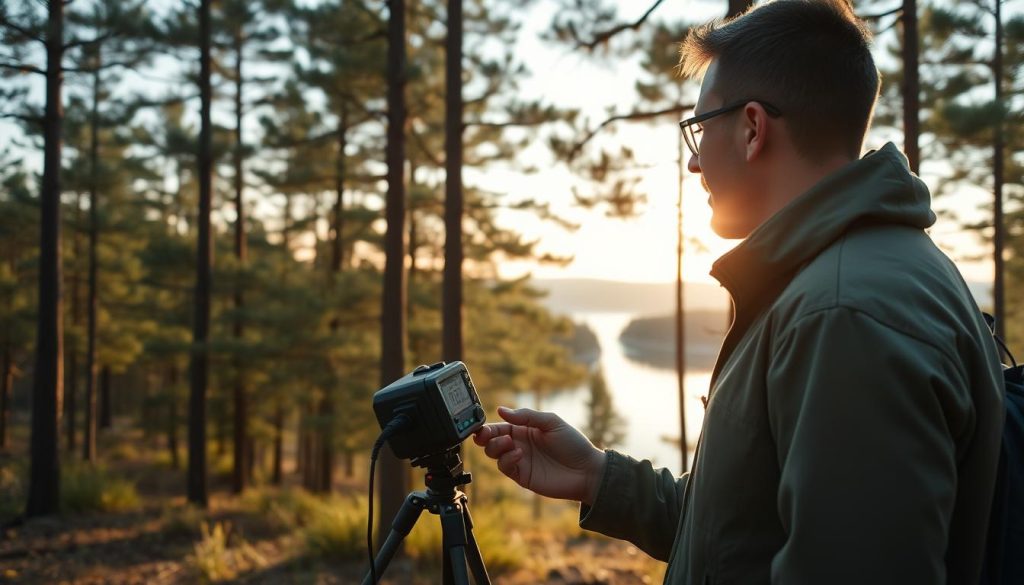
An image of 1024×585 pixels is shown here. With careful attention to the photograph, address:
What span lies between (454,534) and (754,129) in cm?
137

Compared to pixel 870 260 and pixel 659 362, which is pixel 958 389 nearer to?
pixel 870 260

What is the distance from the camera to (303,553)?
874 centimetres

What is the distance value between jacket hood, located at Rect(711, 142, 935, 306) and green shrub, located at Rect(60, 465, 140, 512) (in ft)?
42.8

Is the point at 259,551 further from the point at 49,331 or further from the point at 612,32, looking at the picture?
the point at 612,32

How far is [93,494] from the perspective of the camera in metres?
11.8

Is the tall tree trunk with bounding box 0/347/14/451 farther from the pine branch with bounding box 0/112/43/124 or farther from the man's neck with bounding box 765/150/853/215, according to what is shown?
the man's neck with bounding box 765/150/853/215

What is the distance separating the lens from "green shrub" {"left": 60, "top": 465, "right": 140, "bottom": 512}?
455 inches

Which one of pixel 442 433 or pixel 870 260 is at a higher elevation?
pixel 870 260

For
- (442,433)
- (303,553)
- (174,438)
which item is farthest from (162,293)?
(442,433)

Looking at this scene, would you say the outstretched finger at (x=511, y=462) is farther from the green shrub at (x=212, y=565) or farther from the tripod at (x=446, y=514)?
the green shrub at (x=212, y=565)

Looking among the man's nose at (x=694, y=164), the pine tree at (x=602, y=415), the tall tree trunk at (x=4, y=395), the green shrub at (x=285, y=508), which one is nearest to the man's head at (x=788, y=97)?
the man's nose at (x=694, y=164)

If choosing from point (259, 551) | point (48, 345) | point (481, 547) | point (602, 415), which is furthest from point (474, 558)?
point (602, 415)

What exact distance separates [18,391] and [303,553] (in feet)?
150

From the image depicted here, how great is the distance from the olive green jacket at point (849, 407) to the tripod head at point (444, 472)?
0.87 metres
